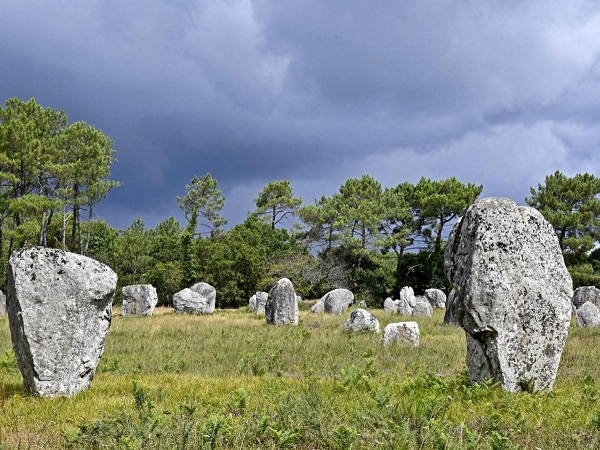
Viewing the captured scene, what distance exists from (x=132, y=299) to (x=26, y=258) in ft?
78.4

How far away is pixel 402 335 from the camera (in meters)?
15.2

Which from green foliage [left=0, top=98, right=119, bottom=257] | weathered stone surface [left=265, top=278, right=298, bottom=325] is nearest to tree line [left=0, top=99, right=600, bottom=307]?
green foliage [left=0, top=98, right=119, bottom=257]

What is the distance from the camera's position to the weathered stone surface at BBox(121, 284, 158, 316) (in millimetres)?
30062

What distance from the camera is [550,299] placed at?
7.67 metres

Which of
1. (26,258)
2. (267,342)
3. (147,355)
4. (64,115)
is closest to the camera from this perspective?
(26,258)

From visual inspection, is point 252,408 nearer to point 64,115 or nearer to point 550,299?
point 550,299

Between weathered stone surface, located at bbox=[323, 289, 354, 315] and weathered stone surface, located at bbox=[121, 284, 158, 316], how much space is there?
12.5 meters

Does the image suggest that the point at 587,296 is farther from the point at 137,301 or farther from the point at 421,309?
the point at 137,301

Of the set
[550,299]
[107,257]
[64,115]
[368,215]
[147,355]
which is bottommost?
[147,355]

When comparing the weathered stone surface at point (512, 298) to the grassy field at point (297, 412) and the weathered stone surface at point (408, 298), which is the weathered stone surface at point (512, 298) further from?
the weathered stone surface at point (408, 298)

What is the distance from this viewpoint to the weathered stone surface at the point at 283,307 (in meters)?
23.4

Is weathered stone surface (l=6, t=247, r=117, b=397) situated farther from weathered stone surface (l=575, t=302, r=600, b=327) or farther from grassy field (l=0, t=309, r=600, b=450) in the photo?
weathered stone surface (l=575, t=302, r=600, b=327)

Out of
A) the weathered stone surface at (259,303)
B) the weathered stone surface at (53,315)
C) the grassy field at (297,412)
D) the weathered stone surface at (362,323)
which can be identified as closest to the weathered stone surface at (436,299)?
the weathered stone surface at (259,303)

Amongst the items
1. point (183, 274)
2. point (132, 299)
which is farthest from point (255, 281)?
point (132, 299)
